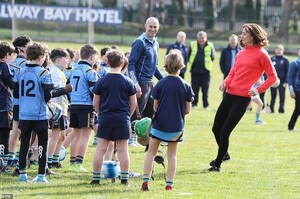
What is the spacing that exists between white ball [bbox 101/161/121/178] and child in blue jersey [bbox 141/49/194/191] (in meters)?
0.54

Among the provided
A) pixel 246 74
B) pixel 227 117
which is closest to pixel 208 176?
pixel 227 117

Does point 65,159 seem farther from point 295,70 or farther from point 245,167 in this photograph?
point 295,70

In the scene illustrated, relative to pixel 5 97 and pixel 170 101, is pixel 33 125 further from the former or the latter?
pixel 170 101

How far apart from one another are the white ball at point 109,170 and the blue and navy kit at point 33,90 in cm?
98

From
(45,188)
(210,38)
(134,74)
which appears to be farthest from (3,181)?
(210,38)

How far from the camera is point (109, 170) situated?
34.7 feet

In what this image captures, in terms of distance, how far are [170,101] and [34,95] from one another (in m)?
1.72

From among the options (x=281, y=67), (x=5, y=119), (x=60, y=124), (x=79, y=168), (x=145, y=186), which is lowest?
(x=79, y=168)

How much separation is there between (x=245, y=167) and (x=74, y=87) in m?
3.03

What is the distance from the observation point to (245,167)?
42.0 ft

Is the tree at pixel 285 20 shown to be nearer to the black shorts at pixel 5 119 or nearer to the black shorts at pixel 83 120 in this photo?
the black shorts at pixel 83 120

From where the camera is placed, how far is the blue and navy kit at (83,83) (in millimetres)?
11516

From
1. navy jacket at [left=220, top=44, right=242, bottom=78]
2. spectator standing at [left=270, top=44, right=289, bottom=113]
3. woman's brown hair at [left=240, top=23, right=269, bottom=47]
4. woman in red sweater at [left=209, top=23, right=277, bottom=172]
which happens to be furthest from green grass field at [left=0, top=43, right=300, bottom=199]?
spectator standing at [left=270, top=44, right=289, bottom=113]

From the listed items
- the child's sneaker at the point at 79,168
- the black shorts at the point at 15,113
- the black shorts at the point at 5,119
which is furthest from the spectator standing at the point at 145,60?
the black shorts at the point at 5,119
